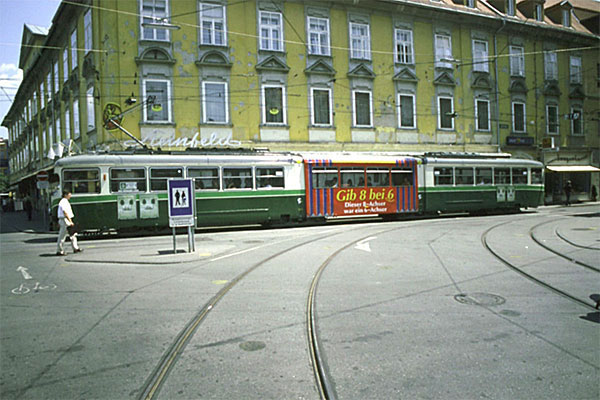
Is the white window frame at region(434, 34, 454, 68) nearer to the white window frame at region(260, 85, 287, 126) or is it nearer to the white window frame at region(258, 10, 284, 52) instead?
the white window frame at region(258, 10, 284, 52)

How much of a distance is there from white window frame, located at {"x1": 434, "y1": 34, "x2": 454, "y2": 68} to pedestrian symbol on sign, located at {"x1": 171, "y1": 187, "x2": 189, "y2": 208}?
22.8m

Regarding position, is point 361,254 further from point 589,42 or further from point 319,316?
point 589,42

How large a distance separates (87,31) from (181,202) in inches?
717

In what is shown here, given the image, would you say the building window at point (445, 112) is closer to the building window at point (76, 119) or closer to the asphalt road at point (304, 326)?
the asphalt road at point (304, 326)

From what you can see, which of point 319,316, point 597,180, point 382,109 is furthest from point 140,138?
point 597,180

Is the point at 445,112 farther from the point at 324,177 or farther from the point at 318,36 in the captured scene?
the point at 324,177

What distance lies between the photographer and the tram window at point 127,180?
673 inches

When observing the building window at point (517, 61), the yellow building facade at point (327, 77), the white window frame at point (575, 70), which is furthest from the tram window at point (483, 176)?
the white window frame at point (575, 70)

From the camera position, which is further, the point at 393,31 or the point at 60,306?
the point at 393,31

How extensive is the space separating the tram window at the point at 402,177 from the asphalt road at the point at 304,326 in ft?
35.0

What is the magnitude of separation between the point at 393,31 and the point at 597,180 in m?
21.1

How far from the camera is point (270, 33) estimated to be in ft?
85.8

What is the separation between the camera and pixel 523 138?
33.9 meters

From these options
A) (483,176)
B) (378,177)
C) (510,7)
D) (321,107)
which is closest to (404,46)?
(321,107)
